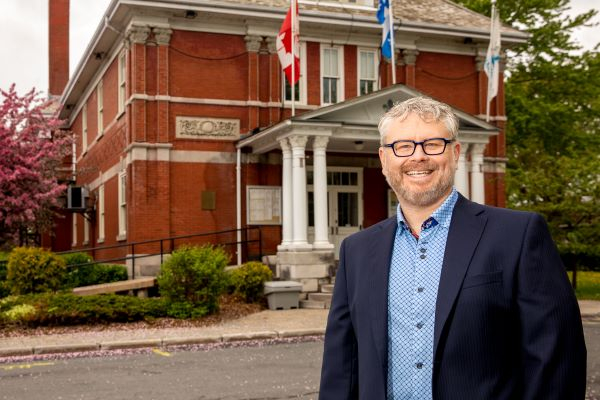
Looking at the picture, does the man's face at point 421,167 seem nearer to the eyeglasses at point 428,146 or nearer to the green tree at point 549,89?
the eyeglasses at point 428,146

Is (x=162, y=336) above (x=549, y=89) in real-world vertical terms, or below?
below

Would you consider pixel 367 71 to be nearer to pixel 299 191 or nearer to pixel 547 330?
pixel 299 191

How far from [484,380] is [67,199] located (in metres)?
25.0

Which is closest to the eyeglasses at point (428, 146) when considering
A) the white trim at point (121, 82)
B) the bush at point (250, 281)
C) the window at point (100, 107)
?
the bush at point (250, 281)

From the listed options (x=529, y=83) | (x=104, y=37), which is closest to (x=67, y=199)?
(x=104, y=37)

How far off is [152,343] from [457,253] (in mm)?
10328

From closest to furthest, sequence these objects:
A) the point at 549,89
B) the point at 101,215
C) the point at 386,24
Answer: the point at 386,24 → the point at 101,215 → the point at 549,89

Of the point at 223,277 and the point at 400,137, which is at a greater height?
the point at 400,137

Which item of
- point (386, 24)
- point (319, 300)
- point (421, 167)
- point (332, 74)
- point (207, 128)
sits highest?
point (386, 24)

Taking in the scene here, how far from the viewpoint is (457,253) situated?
281 centimetres

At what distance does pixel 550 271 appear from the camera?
269cm

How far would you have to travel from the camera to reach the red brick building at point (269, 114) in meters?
19.1

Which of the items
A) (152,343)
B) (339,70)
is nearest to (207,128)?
(339,70)

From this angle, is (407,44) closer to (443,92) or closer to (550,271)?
(443,92)
